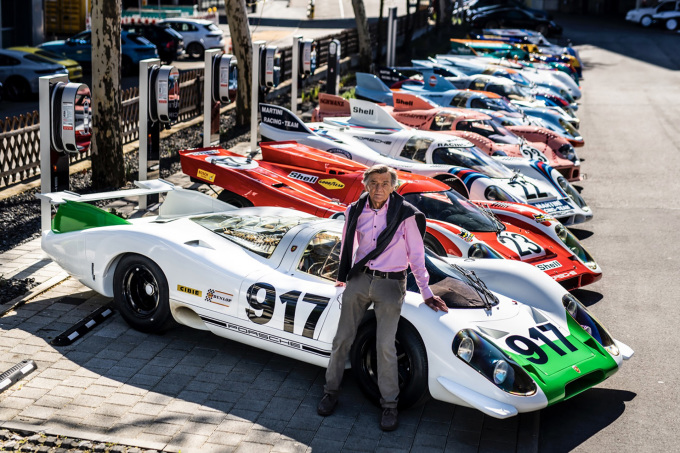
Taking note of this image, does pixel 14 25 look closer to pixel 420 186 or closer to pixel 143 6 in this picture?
pixel 143 6

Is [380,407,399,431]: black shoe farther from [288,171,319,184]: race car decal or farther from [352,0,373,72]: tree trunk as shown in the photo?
[352,0,373,72]: tree trunk

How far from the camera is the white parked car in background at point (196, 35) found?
32.1 meters

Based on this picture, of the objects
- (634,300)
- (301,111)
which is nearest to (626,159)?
(301,111)

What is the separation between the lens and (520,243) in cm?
938

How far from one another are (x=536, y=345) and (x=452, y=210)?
→ 3358 mm

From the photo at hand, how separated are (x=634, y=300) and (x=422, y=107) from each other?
7.51 metres

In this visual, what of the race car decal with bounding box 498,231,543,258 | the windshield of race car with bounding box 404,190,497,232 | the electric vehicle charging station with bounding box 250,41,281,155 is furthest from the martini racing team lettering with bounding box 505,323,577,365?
the electric vehicle charging station with bounding box 250,41,281,155

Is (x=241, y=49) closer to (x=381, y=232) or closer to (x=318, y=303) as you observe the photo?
(x=318, y=303)

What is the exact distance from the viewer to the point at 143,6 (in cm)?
4588

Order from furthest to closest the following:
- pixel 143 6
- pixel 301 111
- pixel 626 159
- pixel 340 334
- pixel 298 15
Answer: pixel 298 15
pixel 143 6
pixel 301 111
pixel 626 159
pixel 340 334

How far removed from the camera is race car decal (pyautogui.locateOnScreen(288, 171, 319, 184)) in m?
10.9

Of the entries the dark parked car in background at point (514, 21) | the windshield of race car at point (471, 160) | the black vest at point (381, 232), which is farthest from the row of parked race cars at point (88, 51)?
the dark parked car in background at point (514, 21)

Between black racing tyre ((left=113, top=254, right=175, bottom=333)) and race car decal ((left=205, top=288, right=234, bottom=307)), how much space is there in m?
0.48

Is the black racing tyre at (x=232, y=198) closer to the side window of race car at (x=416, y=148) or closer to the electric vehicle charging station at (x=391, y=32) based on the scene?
the side window of race car at (x=416, y=148)
